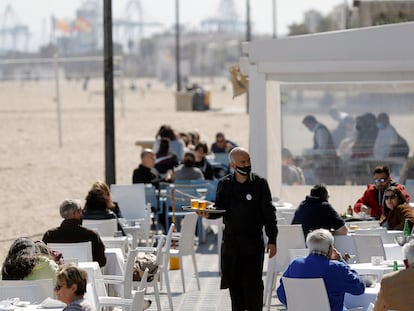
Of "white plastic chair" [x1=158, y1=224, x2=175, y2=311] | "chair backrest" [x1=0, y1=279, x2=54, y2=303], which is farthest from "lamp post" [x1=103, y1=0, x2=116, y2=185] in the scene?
"chair backrest" [x1=0, y1=279, x2=54, y2=303]

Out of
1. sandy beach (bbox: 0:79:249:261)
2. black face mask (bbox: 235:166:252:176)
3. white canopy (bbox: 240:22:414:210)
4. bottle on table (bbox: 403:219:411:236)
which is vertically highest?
white canopy (bbox: 240:22:414:210)

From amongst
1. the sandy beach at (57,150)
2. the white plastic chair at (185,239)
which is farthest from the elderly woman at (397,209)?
the sandy beach at (57,150)

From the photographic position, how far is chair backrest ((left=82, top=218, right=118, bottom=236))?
11359 millimetres

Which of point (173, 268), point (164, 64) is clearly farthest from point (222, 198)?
point (164, 64)

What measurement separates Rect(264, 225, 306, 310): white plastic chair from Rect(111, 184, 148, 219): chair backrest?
12.2 feet

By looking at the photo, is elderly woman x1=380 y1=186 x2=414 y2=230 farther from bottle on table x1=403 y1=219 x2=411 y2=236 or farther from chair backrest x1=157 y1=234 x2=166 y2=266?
chair backrest x1=157 y1=234 x2=166 y2=266

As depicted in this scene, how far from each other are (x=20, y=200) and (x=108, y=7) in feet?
23.2

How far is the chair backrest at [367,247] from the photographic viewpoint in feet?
31.5

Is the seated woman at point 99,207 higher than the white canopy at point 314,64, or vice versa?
the white canopy at point 314,64

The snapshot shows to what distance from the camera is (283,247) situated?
10422 mm

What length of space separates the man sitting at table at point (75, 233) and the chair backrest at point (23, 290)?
2.08 metres

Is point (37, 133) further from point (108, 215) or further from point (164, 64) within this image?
point (164, 64)

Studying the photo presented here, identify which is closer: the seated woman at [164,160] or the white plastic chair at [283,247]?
the white plastic chair at [283,247]

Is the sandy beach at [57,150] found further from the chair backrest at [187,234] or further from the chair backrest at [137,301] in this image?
the chair backrest at [137,301]
